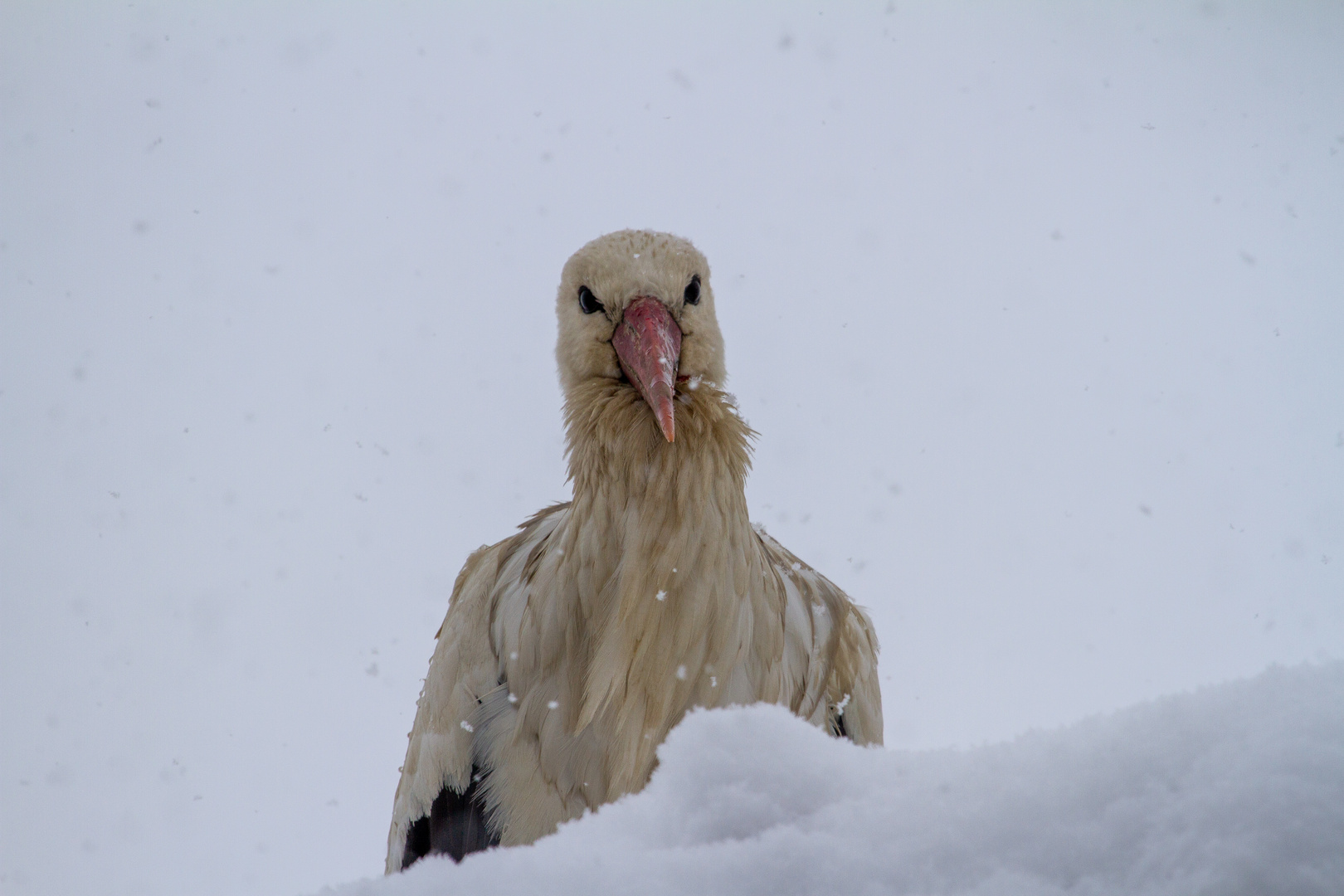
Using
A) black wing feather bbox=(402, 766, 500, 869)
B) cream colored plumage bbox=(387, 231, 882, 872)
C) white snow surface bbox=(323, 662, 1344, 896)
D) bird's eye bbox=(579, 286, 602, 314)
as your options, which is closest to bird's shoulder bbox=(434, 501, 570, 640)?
cream colored plumage bbox=(387, 231, 882, 872)

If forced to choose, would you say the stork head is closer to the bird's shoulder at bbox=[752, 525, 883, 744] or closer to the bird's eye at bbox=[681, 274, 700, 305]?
the bird's eye at bbox=[681, 274, 700, 305]

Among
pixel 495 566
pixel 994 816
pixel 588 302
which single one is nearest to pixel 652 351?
pixel 588 302

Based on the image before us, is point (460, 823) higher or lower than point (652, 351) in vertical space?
lower

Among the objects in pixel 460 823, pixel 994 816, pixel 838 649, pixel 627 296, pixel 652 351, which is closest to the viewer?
pixel 994 816

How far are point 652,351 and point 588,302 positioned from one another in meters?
0.29

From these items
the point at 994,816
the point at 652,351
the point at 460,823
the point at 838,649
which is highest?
the point at 652,351

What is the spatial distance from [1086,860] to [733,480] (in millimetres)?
1501

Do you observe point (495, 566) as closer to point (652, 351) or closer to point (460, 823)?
point (460, 823)

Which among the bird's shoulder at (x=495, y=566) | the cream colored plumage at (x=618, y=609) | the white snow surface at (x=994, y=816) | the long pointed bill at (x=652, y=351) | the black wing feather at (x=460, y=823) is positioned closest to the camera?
the white snow surface at (x=994, y=816)

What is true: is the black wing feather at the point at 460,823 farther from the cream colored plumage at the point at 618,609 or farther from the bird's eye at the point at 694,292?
the bird's eye at the point at 694,292

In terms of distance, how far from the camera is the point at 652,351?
1.73 m

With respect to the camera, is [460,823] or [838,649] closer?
[460,823]

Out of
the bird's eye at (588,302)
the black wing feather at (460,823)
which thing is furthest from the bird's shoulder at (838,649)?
the black wing feather at (460,823)

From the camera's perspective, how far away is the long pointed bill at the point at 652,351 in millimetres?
1672
